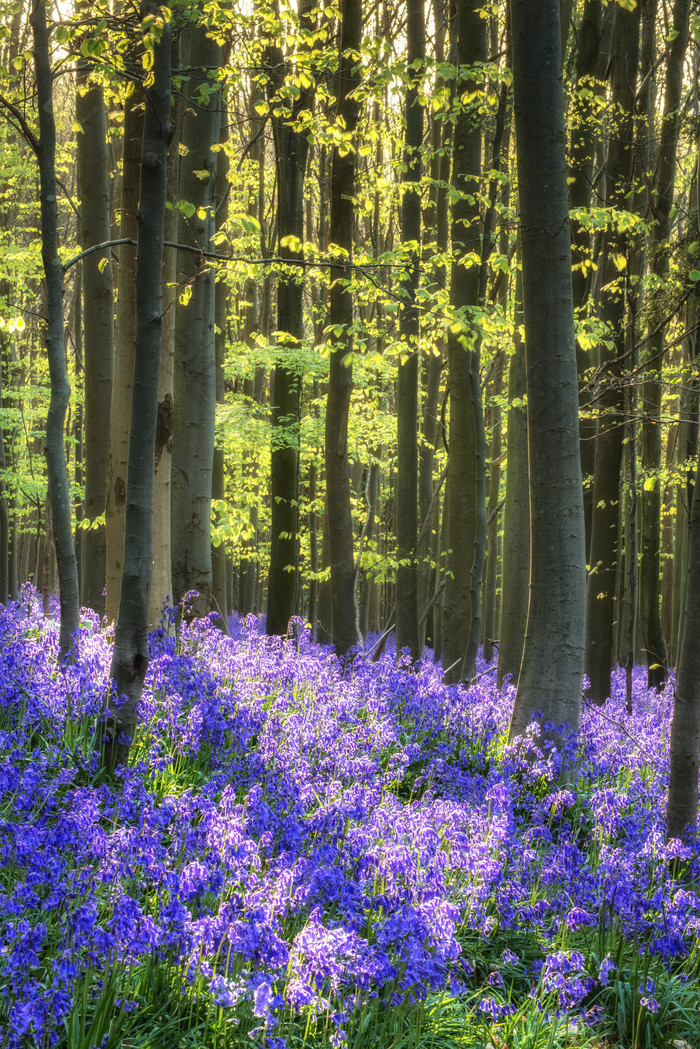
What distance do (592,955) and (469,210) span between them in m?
7.58

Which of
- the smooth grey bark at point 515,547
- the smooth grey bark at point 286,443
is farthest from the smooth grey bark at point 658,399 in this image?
the smooth grey bark at point 286,443

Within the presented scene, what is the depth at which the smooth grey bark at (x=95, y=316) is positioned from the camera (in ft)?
29.6

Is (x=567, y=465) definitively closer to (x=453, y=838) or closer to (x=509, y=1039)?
(x=453, y=838)

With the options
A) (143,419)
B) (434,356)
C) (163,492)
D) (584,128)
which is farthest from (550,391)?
(434,356)

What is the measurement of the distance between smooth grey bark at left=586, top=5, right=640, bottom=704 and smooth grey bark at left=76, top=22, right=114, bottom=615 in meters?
5.89

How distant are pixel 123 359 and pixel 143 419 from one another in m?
2.33

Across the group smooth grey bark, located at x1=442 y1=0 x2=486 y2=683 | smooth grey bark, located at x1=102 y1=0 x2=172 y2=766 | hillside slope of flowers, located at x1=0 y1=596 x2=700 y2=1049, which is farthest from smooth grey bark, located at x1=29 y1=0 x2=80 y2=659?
smooth grey bark, located at x1=442 y1=0 x2=486 y2=683

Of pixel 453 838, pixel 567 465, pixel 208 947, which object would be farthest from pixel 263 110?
pixel 208 947

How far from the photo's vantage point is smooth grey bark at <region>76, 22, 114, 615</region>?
29.6ft

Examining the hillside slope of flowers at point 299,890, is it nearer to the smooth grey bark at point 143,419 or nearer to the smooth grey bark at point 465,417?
the smooth grey bark at point 143,419

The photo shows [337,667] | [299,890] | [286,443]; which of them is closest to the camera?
[299,890]

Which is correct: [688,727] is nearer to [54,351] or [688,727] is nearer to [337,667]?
[337,667]

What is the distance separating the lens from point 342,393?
902 centimetres

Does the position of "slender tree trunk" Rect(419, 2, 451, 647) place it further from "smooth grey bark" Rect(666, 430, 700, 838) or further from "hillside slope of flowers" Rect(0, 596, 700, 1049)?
"hillside slope of flowers" Rect(0, 596, 700, 1049)
